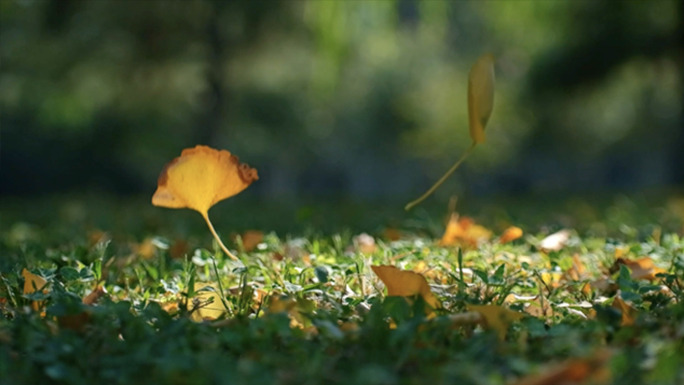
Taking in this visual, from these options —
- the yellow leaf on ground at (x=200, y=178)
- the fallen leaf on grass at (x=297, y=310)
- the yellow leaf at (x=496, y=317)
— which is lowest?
the fallen leaf on grass at (x=297, y=310)

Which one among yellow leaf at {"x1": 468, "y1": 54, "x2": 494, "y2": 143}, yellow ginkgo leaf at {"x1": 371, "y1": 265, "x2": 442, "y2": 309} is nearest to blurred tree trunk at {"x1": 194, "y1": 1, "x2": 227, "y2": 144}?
yellow leaf at {"x1": 468, "y1": 54, "x2": 494, "y2": 143}

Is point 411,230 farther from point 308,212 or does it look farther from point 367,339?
point 367,339

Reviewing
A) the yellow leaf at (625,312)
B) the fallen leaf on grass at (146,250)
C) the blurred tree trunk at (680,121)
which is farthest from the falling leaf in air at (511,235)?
the blurred tree trunk at (680,121)

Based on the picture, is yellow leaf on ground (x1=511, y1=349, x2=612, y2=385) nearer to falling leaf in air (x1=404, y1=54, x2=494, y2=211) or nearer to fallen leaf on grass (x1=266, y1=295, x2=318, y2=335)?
fallen leaf on grass (x1=266, y1=295, x2=318, y2=335)

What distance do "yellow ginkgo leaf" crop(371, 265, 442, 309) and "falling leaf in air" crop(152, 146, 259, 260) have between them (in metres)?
0.29

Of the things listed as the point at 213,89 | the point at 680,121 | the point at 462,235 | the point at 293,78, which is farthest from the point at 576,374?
the point at 293,78

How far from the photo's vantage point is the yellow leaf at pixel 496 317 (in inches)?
39.0

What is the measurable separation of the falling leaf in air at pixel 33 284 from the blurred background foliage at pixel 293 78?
1.56 meters

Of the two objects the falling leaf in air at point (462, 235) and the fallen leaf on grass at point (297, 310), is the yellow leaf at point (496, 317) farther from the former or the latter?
the falling leaf in air at point (462, 235)

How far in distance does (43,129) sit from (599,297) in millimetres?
13815

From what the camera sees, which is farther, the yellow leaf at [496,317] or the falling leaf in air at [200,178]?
the falling leaf in air at [200,178]

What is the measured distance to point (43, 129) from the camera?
13727mm

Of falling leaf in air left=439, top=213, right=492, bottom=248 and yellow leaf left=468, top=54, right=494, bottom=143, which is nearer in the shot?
yellow leaf left=468, top=54, right=494, bottom=143

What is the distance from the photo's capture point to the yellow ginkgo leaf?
→ 3.62 ft
